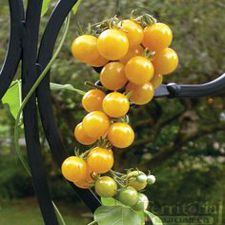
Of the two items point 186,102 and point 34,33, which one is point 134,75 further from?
point 186,102

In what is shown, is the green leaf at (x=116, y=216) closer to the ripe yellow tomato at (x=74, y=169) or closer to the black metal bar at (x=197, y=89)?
the ripe yellow tomato at (x=74, y=169)

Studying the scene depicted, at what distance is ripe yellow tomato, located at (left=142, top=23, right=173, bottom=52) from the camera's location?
0.64 metres

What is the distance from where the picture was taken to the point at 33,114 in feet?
2.27

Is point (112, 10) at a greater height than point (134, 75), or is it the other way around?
point (134, 75)

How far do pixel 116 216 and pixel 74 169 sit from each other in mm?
86

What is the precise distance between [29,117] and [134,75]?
0.15m

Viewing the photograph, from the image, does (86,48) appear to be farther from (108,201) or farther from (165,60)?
(108,201)

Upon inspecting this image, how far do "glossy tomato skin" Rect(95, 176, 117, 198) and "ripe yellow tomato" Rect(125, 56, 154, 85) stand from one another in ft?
0.41

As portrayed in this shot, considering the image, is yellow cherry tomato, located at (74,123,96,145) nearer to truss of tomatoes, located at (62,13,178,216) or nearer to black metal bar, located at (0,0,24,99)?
truss of tomatoes, located at (62,13,178,216)

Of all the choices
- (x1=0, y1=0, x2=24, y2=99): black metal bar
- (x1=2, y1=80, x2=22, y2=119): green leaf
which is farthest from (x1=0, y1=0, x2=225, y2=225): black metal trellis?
(x1=2, y1=80, x2=22, y2=119): green leaf

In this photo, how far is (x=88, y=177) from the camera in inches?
26.3

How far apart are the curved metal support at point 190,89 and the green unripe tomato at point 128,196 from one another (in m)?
0.13

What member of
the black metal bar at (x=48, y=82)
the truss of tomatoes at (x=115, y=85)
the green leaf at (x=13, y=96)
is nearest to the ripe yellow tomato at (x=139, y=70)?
the truss of tomatoes at (x=115, y=85)

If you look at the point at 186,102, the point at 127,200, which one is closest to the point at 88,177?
the point at 127,200
